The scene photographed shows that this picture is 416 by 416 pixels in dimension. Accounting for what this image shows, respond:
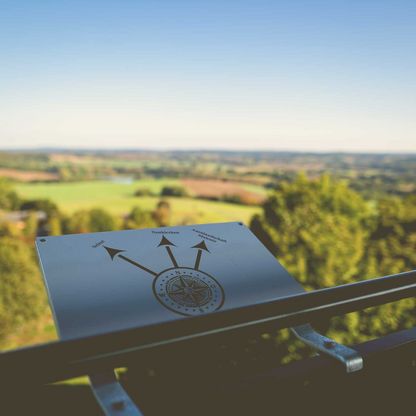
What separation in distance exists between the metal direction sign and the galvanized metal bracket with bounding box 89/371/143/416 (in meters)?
0.22

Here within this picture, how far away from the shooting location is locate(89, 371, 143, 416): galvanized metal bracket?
3.34ft

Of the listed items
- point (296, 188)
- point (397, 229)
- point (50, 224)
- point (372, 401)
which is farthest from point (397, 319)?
point (50, 224)

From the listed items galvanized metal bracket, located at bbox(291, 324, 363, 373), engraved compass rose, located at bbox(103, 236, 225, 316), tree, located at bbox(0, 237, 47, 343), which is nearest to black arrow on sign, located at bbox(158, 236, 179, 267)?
engraved compass rose, located at bbox(103, 236, 225, 316)

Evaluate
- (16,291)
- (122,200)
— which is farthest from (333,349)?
(122,200)

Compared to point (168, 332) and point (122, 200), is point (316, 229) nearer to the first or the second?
point (168, 332)

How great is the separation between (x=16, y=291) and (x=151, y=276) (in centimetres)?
3728

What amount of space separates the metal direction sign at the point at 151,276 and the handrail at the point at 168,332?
16 cm

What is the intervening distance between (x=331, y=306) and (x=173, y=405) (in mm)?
495

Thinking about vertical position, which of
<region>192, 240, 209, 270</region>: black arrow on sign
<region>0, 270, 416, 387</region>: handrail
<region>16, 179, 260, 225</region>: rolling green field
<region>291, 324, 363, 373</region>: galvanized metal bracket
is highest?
<region>0, 270, 416, 387</region>: handrail

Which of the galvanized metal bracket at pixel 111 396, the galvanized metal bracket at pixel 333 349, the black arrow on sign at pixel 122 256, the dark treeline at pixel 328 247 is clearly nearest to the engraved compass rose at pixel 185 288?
the black arrow on sign at pixel 122 256

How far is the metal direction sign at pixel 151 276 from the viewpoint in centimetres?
142

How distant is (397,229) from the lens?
26.9 m

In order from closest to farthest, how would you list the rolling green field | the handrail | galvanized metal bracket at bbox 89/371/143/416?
the handrail
galvanized metal bracket at bbox 89/371/143/416
the rolling green field

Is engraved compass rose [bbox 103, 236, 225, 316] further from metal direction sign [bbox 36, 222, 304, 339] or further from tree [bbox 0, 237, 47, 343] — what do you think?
tree [bbox 0, 237, 47, 343]
